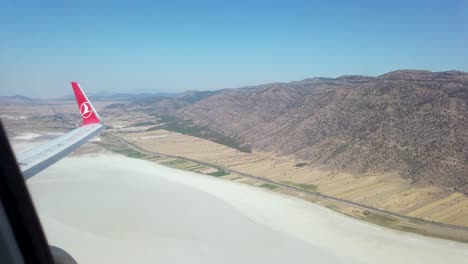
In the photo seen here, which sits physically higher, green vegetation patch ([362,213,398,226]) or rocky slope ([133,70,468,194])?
rocky slope ([133,70,468,194])

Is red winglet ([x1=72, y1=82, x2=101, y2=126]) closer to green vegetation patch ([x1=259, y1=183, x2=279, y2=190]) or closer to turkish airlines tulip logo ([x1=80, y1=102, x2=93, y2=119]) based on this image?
turkish airlines tulip logo ([x1=80, y1=102, x2=93, y2=119])

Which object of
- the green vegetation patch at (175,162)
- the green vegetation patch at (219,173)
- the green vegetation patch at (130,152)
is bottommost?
the green vegetation patch at (219,173)

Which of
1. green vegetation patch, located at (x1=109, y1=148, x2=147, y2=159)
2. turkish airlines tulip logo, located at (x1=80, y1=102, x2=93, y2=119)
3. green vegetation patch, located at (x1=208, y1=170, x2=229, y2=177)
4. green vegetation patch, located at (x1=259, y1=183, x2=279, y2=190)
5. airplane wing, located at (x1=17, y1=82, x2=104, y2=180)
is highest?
turkish airlines tulip logo, located at (x1=80, y1=102, x2=93, y2=119)

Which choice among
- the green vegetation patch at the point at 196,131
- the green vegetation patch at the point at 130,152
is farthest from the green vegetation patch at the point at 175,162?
the green vegetation patch at the point at 196,131

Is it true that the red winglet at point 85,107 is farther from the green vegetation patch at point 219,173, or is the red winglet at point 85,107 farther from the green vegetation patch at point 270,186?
the green vegetation patch at point 219,173

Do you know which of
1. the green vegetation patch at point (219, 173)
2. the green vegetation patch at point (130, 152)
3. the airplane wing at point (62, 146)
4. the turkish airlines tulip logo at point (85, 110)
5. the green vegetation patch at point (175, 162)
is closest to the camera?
the airplane wing at point (62, 146)

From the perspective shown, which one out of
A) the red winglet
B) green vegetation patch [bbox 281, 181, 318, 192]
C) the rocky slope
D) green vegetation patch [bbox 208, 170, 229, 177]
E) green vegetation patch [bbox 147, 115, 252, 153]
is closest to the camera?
the red winglet

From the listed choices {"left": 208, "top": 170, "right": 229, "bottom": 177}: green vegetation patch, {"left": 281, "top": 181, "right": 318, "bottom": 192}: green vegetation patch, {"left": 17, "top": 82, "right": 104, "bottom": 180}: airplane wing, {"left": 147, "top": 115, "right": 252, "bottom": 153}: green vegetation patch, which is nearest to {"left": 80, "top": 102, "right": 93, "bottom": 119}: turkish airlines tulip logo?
{"left": 17, "top": 82, "right": 104, "bottom": 180}: airplane wing

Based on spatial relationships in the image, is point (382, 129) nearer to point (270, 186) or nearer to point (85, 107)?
point (270, 186)

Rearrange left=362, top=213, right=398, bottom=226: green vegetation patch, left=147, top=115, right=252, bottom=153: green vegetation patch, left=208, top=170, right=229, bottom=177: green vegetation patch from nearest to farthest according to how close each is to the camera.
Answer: left=362, top=213, right=398, bottom=226: green vegetation patch < left=208, top=170, right=229, bottom=177: green vegetation patch < left=147, top=115, right=252, bottom=153: green vegetation patch

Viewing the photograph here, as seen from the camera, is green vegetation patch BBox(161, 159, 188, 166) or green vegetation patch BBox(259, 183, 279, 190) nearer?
green vegetation patch BBox(259, 183, 279, 190)
